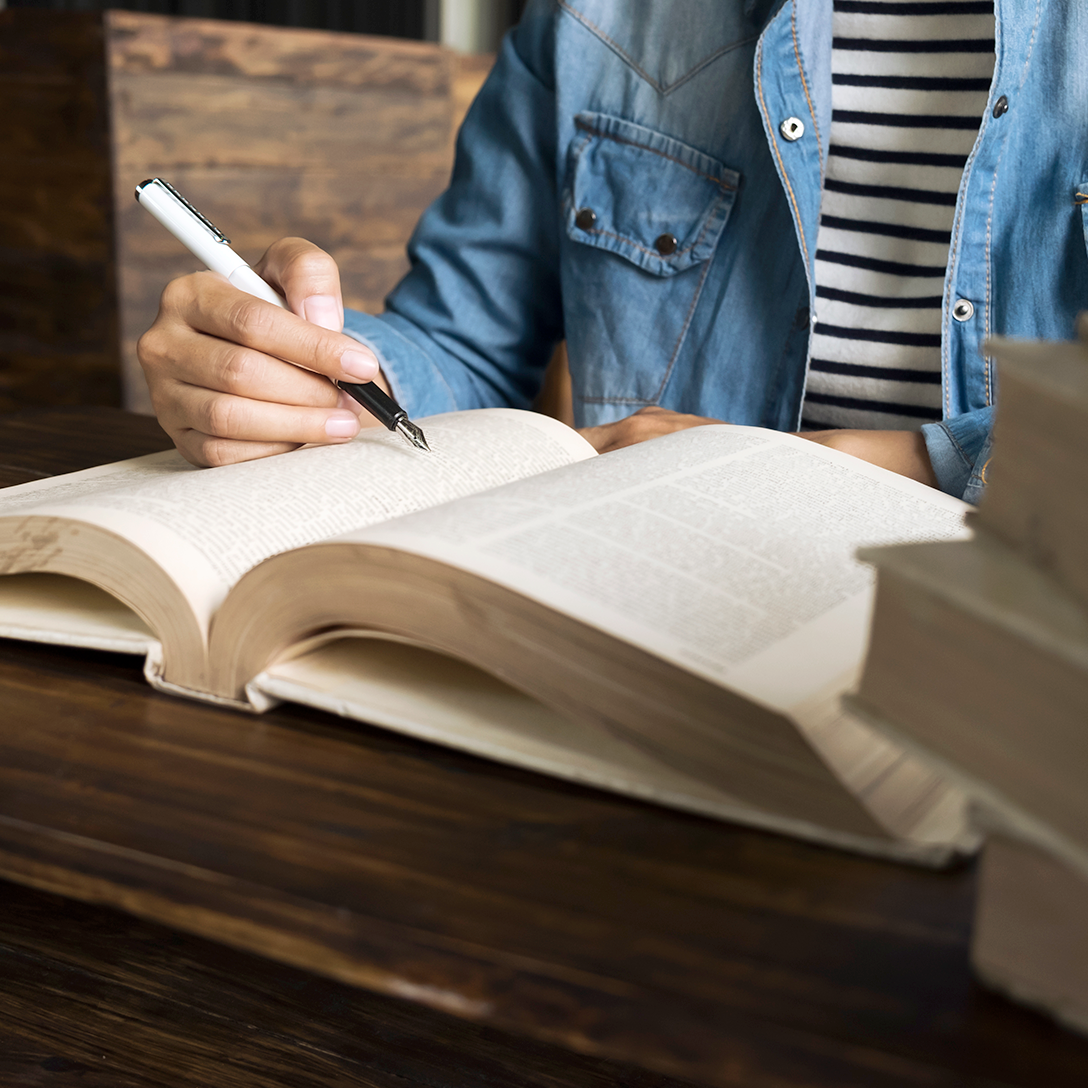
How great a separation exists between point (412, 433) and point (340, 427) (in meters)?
0.05

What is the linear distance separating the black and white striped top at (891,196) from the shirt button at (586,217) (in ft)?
0.76

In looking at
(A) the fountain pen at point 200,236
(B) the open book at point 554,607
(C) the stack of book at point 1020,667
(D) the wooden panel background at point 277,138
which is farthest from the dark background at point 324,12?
(C) the stack of book at point 1020,667

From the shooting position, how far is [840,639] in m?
0.40

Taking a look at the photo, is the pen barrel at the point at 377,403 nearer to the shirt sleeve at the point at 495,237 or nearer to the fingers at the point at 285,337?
the fingers at the point at 285,337

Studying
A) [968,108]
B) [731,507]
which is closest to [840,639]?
[731,507]

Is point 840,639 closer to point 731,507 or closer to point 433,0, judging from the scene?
point 731,507

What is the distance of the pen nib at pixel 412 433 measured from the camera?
637mm

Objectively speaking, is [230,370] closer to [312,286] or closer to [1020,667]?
[312,286]

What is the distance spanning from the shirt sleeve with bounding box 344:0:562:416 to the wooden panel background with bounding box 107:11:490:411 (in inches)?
41.2

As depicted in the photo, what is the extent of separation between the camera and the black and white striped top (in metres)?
0.99

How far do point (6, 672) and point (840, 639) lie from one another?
1.18 feet

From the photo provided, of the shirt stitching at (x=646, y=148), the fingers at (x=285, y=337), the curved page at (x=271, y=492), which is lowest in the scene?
the curved page at (x=271, y=492)

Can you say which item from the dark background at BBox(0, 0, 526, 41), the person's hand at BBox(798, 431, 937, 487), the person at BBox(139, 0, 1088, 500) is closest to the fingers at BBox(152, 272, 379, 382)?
the person at BBox(139, 0, 1088, 500)

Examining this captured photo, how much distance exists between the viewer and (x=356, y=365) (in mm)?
652
